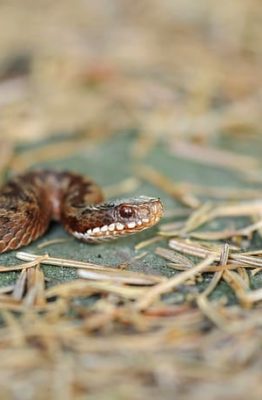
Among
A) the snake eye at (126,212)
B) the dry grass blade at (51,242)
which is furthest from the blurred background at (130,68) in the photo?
the snake eye at (126,212)

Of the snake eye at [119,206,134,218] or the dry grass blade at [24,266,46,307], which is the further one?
the snake eye at [119,206,134,218]

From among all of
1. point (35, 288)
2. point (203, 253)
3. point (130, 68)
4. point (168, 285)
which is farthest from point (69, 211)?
point (130, 68)

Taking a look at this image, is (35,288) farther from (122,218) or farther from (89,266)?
(122,218)

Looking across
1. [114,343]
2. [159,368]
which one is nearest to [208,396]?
[159,368]

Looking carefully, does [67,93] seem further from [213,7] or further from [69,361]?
[69,361]

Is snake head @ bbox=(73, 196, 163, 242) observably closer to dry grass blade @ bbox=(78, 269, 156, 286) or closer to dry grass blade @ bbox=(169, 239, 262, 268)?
dry grass blade @ bbox=(169, 239, 262, 268)

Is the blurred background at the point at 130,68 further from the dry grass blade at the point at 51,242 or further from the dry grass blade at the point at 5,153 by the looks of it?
the dry grass blade at the point at 51,242

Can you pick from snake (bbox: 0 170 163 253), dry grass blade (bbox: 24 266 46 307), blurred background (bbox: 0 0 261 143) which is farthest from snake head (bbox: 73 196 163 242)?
blurred background (bbox: 0 0 261 143)
